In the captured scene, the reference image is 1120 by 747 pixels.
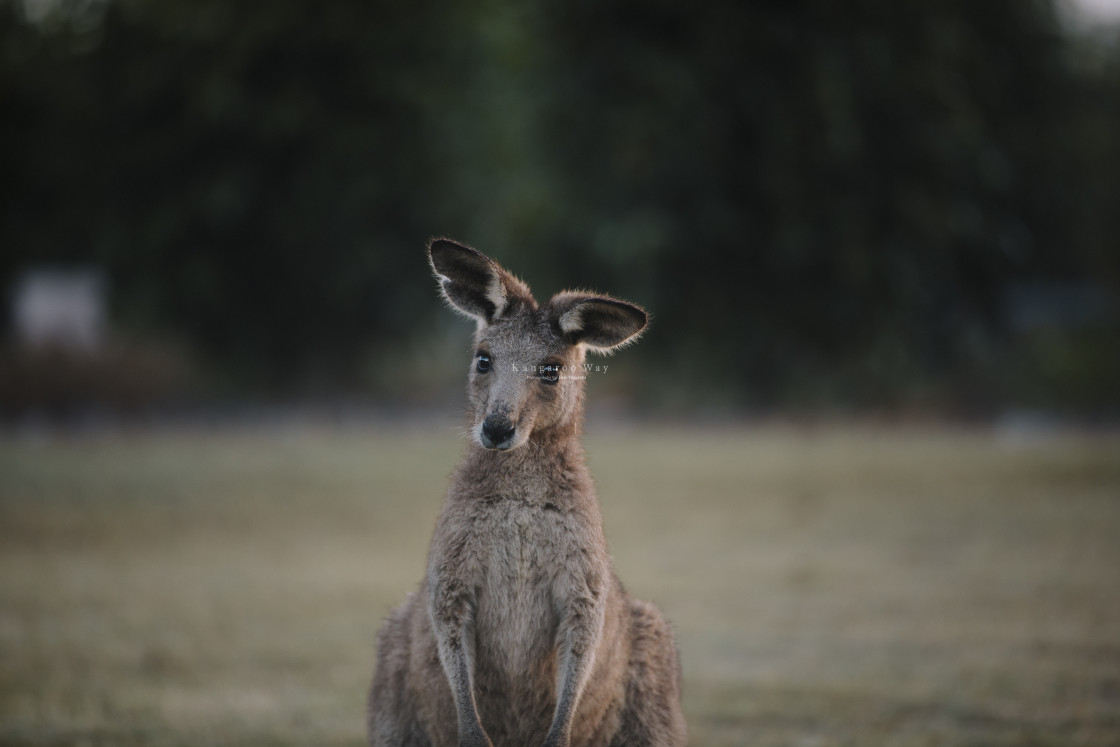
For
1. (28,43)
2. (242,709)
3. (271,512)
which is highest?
(28,43)

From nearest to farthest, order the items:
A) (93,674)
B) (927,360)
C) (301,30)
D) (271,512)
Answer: (93,674) → (271,512) → (927,360) → (301,30)

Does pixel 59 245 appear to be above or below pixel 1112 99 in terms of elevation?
below

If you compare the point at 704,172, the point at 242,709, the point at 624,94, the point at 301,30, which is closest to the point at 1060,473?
the point at 704,172

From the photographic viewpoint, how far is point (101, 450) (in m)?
16.4

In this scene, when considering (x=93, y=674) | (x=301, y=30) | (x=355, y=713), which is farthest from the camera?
(x=301, y=30)

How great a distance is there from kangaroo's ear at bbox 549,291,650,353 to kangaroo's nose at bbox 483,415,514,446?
49cm

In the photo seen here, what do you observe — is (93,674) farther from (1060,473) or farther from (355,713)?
(1060,473)

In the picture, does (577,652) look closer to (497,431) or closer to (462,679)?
(462,679)

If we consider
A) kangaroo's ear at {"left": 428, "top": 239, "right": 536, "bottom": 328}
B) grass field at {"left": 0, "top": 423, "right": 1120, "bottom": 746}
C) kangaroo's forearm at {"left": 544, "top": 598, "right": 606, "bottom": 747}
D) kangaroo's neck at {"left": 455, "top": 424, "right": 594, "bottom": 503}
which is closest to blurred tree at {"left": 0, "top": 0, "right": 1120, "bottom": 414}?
grass field at {"left": 0, "top": 423, "right": 1120, "bottom": 746}

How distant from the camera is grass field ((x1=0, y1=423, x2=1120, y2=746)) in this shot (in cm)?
589

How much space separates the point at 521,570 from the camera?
12.3 ft

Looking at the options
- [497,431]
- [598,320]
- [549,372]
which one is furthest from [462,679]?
[598,320]

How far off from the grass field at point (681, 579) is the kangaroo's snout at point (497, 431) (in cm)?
167

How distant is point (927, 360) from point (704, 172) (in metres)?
5.11
